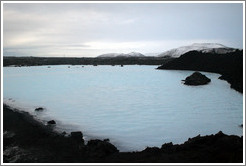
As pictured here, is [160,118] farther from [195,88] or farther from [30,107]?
[195,88]

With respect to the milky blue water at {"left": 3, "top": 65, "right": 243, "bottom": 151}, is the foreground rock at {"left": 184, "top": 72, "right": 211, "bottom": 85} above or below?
above

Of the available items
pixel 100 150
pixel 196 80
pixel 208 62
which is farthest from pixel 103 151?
pixel 208 62

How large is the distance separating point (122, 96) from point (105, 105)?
4.22 meters

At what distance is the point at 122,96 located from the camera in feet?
80.2

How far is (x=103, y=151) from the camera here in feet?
32.6

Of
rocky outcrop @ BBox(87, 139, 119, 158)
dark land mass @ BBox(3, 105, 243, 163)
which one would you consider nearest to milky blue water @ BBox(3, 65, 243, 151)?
rocky outcrop @ BBox(87, 139, 119, 158)

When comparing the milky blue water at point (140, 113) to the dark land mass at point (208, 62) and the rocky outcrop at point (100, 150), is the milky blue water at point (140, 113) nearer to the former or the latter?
the rocky outcrop at point (100, 150)

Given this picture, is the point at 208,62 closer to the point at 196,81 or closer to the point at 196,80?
the point at 196,80

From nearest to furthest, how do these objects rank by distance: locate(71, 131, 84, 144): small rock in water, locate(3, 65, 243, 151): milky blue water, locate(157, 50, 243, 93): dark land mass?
locate(71, 131, 84, 144): small rock in water < locate(3, 65, 243, 151): milky blue water < locate(157, 50, 243, 93): dark land mass

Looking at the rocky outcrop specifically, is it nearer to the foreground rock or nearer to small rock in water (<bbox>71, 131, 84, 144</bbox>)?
small rock in water (<bbox>71, 131, 84, 144</bbox>)

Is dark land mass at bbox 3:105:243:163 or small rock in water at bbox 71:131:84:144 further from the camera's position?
small rock in water at bbox 71:131:84:144

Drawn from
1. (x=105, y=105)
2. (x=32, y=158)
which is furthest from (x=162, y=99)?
(x=32, y=158)

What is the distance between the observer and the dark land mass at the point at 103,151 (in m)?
8.77

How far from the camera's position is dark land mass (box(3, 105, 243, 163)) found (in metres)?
8.77
